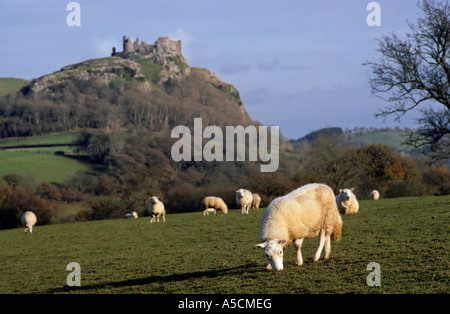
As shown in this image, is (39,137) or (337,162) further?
(39,137)

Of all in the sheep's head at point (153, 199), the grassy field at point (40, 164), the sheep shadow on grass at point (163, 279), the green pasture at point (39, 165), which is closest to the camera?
the sheep shadow on grass at point (163, 279)

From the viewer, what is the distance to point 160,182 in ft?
324

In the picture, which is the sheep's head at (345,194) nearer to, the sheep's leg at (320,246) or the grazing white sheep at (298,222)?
the grazing white sheep at (298,222)

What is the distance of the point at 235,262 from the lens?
14555mm

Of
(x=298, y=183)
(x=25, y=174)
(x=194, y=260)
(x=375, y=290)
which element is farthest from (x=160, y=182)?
(x=375, y=290)

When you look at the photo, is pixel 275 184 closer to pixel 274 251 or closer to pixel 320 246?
pixel 320 246

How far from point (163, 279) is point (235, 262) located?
2492 millimetres

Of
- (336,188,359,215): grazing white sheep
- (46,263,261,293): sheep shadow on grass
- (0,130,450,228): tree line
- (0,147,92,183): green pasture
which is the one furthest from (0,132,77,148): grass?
(46,263,261,293): sheep shadow on grass

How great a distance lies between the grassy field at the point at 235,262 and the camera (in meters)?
10.8

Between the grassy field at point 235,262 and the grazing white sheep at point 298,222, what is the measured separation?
0.56 metres

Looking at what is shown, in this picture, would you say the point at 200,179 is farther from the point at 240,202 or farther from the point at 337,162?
the point at 240,202

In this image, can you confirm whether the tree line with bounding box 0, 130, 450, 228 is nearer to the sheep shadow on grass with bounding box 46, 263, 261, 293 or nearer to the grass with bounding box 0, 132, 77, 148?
the sheep shadow on grass with bounding box 46, 263, 261, 293

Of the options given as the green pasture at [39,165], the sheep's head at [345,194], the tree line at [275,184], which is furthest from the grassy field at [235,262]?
the green pasture at [39,165]
